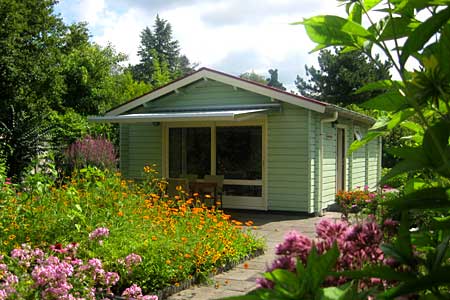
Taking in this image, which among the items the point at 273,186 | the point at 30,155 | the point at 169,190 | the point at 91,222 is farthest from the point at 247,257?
the point at 30,155

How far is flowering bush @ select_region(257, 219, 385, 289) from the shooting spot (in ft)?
2.78

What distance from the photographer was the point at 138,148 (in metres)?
12.6

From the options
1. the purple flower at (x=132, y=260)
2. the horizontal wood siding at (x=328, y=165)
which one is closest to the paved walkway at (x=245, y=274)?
the purple flower at (x=132, y=260)

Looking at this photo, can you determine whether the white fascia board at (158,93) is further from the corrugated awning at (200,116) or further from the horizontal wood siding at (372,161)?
the horizontal wood siding at (372,161)

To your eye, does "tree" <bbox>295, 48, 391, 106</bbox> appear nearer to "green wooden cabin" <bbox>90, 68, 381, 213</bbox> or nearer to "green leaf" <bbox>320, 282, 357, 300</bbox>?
"green wooden cabin" <bbox>90, 68, 381, 213</bbox>

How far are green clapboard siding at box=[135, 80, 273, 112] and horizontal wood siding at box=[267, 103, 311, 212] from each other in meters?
0.68

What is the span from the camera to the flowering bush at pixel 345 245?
847mm

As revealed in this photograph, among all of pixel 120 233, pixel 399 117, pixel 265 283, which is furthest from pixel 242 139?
pixel 265 283

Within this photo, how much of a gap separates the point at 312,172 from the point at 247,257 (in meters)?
4.71

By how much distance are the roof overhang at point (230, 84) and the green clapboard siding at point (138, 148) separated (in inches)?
25.8

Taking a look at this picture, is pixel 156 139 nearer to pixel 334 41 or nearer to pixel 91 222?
pixel 91 222

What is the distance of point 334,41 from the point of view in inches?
32.2

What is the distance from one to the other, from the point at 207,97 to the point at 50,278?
9.09 m

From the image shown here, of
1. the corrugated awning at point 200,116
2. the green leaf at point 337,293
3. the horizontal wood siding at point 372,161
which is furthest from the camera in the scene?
the horizontal wood siding at point 372,161
